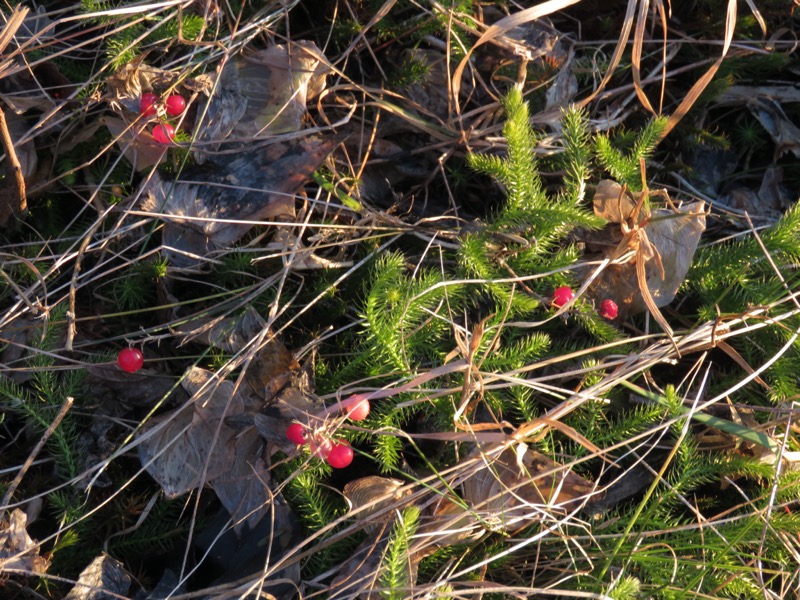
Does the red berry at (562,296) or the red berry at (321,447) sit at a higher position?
the red berry at (562,296)

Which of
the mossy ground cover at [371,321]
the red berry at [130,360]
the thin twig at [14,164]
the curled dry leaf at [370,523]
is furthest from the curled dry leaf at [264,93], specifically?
the curled dry leaf at [370,523]

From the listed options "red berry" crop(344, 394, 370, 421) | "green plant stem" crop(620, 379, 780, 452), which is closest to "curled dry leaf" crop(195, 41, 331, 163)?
"red berry" crop(344, 394, 370, 421)

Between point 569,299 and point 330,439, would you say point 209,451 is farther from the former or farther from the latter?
point 569,299

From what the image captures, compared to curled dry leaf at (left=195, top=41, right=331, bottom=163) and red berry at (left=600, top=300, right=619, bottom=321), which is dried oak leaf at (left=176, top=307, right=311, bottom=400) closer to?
curled dry leaf at (left=195, top=41, right=331, bottom=163)

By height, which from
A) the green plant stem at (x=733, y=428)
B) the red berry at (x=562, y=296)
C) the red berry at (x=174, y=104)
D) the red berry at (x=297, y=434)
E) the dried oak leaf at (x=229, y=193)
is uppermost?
the red berry at (x=174, y=104)

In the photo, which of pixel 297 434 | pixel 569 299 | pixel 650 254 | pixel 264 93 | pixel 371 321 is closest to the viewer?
pixel 297 434

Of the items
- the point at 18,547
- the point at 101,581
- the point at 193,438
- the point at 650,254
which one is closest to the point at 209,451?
the point at 193,438

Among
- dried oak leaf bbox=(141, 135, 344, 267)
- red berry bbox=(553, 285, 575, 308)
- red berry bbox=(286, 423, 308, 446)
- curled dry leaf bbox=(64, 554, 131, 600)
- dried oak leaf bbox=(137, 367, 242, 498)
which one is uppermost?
dried oak leaf bbox=(141, 135, 344, 267)

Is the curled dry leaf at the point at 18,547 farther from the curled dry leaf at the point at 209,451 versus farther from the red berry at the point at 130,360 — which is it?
the red berry at the point at 130,360
